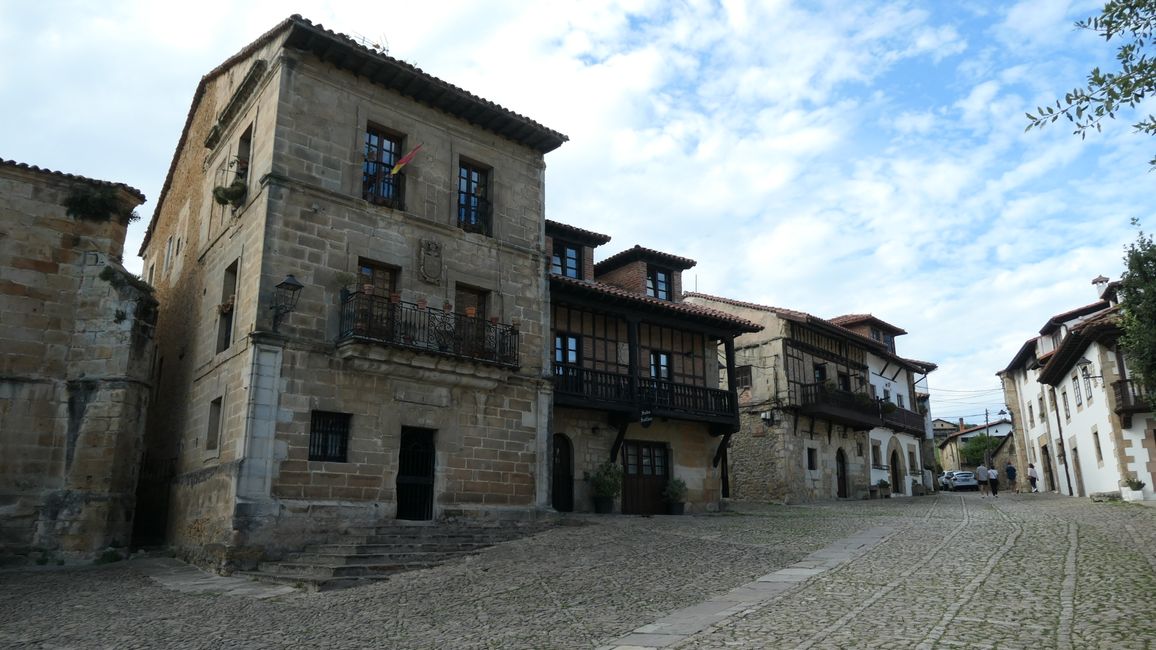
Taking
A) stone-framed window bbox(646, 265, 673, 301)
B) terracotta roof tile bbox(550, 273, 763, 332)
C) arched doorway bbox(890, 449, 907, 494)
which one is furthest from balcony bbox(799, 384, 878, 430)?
stone-framed window bbox(646, 265, 673, 301)

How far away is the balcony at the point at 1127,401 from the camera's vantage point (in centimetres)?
2445

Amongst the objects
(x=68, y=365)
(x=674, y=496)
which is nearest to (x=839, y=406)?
(x=674, y=496)

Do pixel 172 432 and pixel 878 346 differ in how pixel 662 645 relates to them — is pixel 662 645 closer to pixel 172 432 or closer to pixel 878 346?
pixel 172 432

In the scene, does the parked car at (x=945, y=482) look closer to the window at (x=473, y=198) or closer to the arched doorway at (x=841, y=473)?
the arched doorway at (x=841, y=473)

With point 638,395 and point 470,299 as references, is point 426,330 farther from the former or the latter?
point 638,395

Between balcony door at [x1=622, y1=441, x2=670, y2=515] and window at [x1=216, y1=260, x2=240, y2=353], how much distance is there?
11.0 meters

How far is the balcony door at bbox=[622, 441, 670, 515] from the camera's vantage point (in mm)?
22531

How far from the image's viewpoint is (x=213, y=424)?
16.3 metres

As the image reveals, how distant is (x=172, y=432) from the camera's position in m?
18.7

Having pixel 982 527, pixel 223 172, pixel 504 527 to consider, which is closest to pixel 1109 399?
pixel 982 527

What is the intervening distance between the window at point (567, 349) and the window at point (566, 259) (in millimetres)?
2687

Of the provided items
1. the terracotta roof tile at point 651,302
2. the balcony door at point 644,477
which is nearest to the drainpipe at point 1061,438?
the terracotta roof tile at point 651,302

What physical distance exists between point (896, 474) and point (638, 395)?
2305cm

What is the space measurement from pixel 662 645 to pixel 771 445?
944 inches
